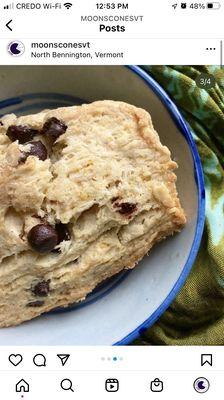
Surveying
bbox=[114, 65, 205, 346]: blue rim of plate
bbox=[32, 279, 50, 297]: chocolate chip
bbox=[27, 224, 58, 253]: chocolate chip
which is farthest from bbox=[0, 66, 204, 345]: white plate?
bbox=[27, 224, 58, 253]: chocolate chip

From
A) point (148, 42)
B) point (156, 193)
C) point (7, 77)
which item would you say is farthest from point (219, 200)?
point (7, 77)

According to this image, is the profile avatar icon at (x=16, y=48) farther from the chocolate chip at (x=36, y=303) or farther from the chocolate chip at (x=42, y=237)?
the chocolate chip at (x=36, y=303)

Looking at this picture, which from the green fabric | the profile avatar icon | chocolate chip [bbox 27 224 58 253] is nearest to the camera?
chocolate chip [bbox 27 224 58 253]

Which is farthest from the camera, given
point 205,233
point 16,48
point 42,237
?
point 205,233
